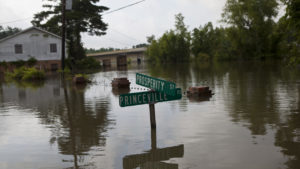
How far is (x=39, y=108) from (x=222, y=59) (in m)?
77.3

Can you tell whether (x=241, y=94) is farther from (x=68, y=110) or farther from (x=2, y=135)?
(x=2, y=135)

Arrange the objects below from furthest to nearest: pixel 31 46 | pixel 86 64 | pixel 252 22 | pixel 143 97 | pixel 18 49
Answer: pixel 252 22 < pixel 86 64 < pixel 31 46 < pixel 18 49 < pixel 143 97

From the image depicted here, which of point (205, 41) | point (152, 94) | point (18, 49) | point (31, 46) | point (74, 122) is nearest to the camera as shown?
point (152, 94)

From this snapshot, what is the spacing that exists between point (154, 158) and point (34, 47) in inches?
1800

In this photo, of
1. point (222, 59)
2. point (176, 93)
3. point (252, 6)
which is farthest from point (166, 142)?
point (222, 59)

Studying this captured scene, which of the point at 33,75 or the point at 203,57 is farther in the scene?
the point at 203,57

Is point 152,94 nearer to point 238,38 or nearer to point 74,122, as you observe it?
point 74,122

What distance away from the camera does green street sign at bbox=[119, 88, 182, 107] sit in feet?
25.2

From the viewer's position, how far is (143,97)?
7.97m

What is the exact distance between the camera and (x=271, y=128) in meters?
8.45

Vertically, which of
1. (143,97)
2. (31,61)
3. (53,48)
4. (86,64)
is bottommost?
(143,97)

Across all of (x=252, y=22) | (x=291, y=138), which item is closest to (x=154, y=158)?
(x=291, y=138)

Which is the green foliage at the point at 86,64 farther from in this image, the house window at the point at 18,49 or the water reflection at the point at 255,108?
the water reflection at the point at 255,108

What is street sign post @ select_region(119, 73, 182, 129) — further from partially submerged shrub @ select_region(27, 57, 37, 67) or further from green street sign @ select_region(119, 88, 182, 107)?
partially submerged shrub @ select_region(27, 57, 37, 67)
